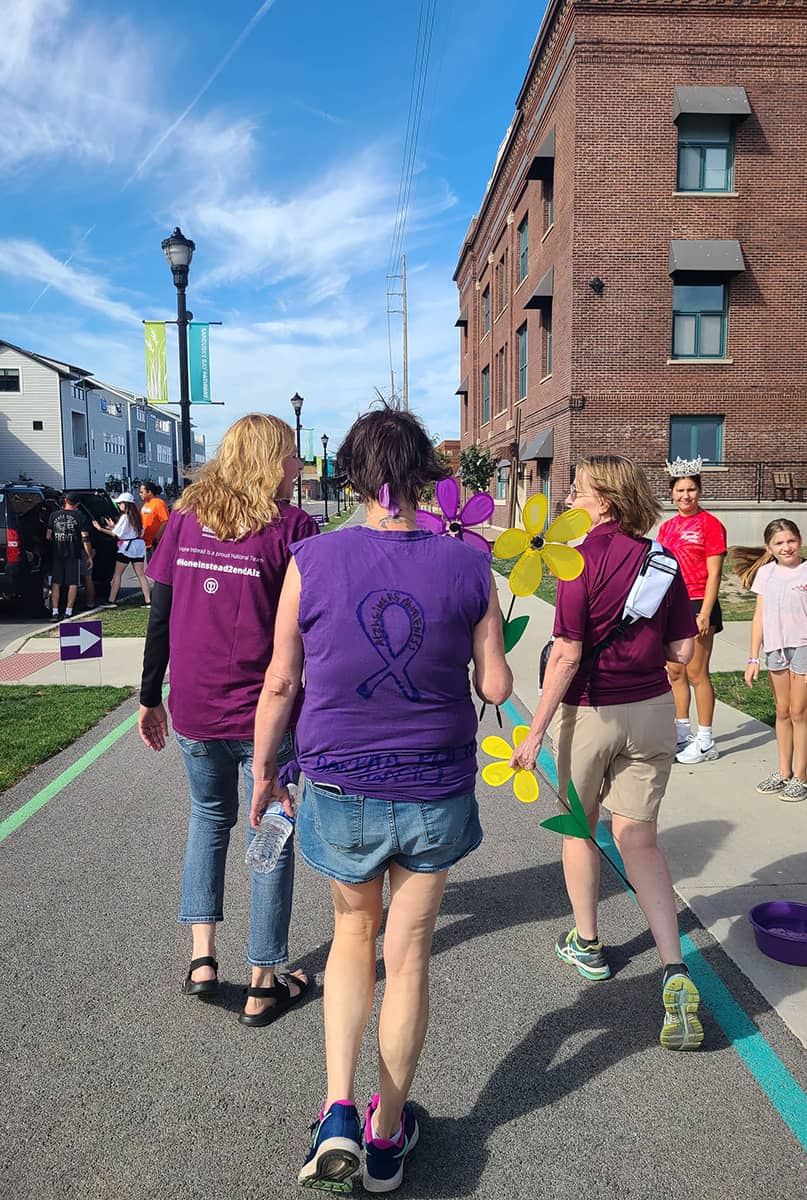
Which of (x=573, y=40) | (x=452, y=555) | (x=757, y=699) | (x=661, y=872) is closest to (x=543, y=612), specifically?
(x=757, y=699)

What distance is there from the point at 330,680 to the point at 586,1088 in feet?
5.27

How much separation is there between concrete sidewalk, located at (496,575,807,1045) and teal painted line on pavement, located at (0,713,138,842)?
143 inches

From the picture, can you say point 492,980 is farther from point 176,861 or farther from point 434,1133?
point 176,861

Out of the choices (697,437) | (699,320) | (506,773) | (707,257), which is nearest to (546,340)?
A: (699,320)

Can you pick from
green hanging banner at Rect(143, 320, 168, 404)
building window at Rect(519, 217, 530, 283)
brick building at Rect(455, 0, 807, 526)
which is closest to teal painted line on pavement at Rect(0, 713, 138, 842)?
green hanging banner at Rect(143, 320, 168, 404)

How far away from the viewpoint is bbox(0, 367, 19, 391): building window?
54406 millimetres

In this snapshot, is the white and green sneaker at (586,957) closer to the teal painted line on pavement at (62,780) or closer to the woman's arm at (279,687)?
the woman's arm at (279,687)

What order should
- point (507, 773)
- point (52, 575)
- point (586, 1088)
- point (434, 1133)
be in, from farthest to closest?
point (52, 575), point (507, 773), point (586, 1088), point (434, 1133)

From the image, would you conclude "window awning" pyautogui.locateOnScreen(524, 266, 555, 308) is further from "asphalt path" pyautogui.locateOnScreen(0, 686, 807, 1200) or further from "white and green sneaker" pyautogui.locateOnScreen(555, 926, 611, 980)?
"white and green sneaker" pyautogui.locateOnScreen(555, 926, 611, 980)

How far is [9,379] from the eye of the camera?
2146 inches

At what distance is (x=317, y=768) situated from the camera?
2.23 m

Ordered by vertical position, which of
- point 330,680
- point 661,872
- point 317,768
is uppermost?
point 330,680

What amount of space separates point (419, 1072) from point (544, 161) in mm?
25898

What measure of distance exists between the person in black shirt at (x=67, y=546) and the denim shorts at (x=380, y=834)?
11917 millimetres
